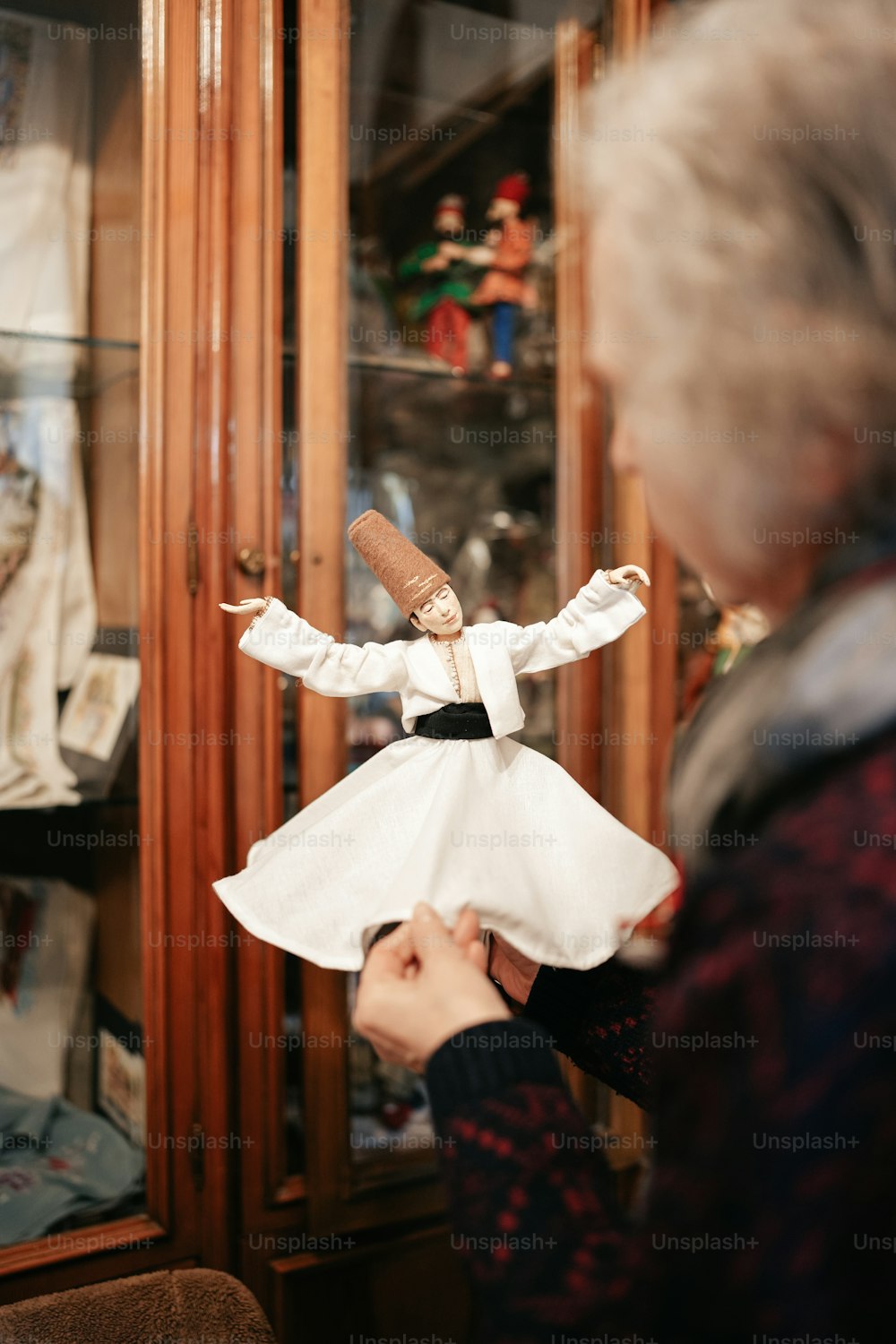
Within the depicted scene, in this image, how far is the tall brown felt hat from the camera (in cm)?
88

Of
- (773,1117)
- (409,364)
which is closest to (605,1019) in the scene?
(773,1117)

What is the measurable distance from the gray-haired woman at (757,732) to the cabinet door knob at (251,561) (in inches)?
28.3

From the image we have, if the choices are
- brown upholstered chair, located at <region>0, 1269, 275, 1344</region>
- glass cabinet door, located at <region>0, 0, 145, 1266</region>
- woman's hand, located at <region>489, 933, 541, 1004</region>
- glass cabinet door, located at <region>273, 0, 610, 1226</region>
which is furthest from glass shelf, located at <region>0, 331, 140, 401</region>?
brown upholstered chair, located at <region>0, 1269, 275, 1344</region>

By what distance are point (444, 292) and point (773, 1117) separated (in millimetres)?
1441

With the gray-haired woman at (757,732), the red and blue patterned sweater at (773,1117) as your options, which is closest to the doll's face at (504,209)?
the gray-haired woman at (757,732)

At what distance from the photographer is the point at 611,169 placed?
59cm

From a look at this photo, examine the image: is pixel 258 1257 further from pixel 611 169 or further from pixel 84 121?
pixel 84 121

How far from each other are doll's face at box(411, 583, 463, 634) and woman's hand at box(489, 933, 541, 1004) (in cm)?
31

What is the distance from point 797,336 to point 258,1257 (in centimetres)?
132

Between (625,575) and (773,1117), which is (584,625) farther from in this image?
(773,1117)

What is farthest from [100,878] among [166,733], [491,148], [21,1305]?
[491,148]

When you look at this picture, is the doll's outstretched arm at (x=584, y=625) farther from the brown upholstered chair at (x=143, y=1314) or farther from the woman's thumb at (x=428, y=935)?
the brown upholstered chair at (x=143, y=1314)

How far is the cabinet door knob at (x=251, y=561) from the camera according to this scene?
1266mm

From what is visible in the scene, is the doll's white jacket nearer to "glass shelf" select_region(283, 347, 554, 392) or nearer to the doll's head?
"glass shelf" select_region(283, 347, 554, 392)
